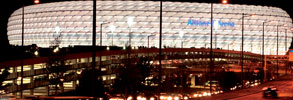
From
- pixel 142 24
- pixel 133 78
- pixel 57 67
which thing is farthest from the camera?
pixel 142 24

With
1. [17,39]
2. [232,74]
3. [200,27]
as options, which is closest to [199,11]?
[200,27]

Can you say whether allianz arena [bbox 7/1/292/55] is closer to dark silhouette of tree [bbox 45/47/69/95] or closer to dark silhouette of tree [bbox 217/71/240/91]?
dark silhouette of tree [bbox 217/71/240/91]

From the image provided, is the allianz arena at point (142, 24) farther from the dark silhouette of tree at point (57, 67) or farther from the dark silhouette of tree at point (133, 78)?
the dark silhouette of tree at point (57, 67)

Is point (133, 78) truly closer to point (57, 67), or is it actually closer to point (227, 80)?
point (57, 67)

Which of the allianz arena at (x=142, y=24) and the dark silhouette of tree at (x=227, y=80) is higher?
the allianz arena at (x=142, y=24)

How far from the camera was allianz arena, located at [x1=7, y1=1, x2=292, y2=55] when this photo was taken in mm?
134750

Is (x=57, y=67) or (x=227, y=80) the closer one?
(x=57, y=67)

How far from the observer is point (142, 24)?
447 feet

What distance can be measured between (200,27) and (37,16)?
165 feet

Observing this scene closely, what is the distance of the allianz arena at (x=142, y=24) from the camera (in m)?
135

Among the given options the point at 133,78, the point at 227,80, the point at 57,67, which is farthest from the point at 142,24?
the point at 133,78

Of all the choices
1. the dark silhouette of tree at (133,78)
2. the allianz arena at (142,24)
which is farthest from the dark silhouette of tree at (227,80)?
the allianz arena at (142,24)

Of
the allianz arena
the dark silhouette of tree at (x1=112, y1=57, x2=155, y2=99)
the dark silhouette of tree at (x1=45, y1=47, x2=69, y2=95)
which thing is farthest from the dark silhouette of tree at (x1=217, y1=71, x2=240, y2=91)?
the allianz arena

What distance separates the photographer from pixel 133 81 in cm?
4234
